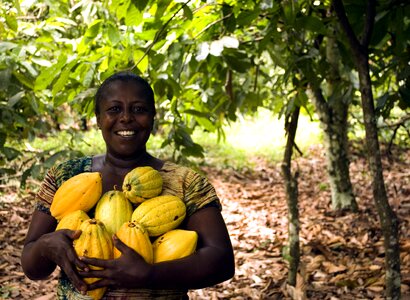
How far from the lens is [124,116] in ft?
4.61

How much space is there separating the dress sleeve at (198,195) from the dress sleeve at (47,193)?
36 centimetres

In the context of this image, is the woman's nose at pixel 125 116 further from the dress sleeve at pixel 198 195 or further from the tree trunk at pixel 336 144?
the tree trunk at pixel 336 144

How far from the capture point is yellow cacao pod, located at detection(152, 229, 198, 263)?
124 centimetres

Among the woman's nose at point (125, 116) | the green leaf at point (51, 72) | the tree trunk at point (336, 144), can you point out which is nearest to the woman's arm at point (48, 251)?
the woman's nose at point (125, 116)

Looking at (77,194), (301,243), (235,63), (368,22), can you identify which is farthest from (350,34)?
(301,243)

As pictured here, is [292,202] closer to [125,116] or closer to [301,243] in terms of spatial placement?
[301,243]

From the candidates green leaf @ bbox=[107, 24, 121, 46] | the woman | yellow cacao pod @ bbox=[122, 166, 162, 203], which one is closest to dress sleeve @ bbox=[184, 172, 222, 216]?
the woman

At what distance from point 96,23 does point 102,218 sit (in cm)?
136

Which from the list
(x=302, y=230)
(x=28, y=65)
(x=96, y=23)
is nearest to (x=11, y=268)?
(x=28, y=65)

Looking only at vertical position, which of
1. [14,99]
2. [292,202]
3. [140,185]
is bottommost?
[292,202]

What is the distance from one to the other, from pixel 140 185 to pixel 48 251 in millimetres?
258

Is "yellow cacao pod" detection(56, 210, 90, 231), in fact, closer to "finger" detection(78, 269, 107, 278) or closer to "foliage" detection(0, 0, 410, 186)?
"finger" detection(78, 269, 107, 278)

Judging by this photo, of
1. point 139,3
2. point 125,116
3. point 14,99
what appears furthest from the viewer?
point 14,99

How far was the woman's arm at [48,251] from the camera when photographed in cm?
118
